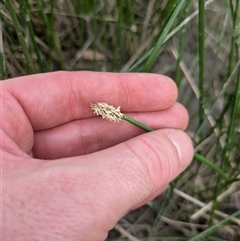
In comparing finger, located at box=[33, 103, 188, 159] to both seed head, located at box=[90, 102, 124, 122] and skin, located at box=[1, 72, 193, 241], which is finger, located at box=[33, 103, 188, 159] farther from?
seed head, located at box=[90, 102, 124, 122]

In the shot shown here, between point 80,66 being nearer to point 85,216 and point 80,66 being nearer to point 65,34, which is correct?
point 65,34

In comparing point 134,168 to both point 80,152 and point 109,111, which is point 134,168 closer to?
point 109,111

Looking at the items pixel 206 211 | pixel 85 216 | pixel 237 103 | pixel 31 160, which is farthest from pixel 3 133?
pixel 206 211

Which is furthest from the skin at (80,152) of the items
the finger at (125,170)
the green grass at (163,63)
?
the green grass at (163,63)

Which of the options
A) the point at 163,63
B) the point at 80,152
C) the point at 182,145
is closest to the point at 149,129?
the point at 182,145

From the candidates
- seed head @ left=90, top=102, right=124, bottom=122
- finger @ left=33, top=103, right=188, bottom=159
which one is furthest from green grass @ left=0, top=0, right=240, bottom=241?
seed head @ left=90, top=102, right=124, bottom=122

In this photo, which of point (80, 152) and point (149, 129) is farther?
point (80, 152)

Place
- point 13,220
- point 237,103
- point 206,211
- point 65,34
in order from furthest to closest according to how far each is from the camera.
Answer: point 65,34
point 206,211
point 237,103
point 13,220
